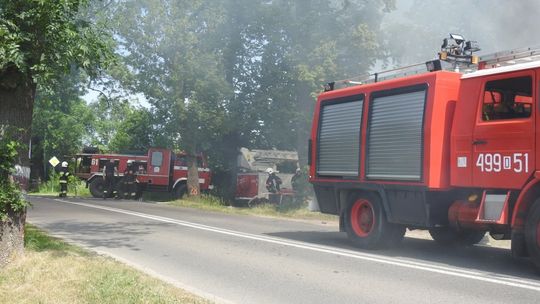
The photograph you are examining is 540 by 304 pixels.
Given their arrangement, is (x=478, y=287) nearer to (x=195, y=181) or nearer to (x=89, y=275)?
(x=89, y=275)

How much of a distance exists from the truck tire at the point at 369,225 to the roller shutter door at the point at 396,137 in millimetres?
506

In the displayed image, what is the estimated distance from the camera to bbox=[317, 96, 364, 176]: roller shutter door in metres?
9.04

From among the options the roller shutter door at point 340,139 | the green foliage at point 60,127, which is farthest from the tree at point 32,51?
the green foliage at point 60,127

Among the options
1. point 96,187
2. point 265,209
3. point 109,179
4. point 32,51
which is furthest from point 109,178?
point 32,51

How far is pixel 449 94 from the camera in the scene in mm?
7699

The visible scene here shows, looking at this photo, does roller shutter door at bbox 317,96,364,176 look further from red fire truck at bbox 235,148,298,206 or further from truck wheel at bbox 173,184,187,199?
truck wheel at bbox 173,184,187,199

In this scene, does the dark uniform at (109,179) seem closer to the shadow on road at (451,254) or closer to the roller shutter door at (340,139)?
the shadow on road at (451,254)

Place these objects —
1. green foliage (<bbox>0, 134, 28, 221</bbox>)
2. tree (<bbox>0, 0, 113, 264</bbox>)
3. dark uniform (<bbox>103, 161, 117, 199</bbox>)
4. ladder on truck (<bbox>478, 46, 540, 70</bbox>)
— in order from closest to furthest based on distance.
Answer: tree (<bbox>0, 0, 113, 264</bbox>) → green foliage (<bbox>0, 134, 28, 221</bbox>) → ladder on truck (<bbox>478, 46, 540, 70</bbox>) → dark uniform (<bbox>103, 161, 117, 199</bbox>)

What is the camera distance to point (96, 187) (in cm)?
2509

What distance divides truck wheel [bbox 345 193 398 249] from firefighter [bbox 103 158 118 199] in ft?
54.6

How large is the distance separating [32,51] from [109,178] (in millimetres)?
18079

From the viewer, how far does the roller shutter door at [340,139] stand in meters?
9.04

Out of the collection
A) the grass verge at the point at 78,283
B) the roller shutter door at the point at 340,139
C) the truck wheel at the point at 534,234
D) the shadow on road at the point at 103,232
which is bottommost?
the grass verge at the point at 78,283

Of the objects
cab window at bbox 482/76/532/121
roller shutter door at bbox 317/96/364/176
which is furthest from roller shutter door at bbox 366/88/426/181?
cab window at bbox 482/76/532/121
